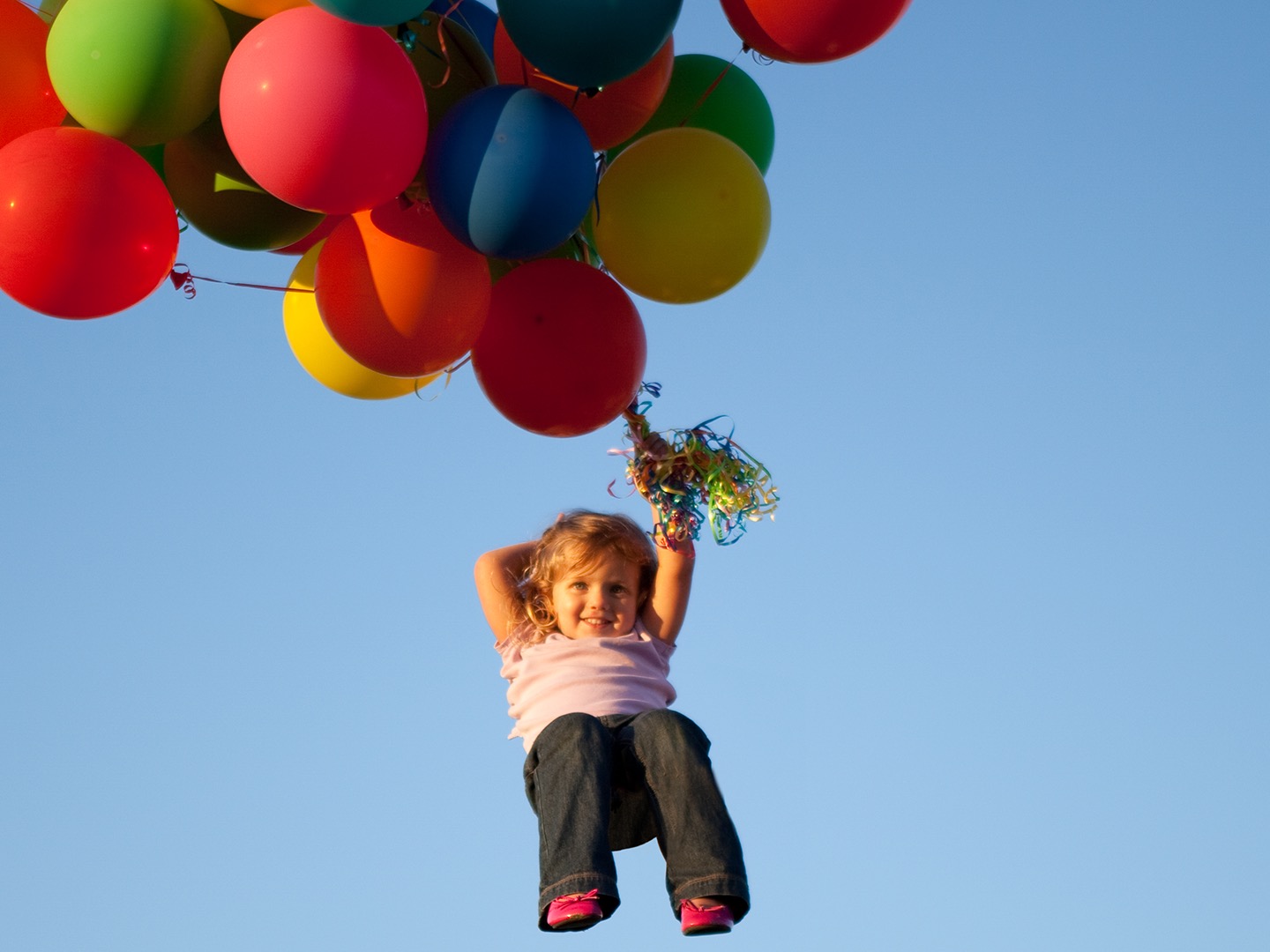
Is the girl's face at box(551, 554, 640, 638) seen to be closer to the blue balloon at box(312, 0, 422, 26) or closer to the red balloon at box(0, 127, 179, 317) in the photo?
the red balloon at box(0, 127, 179, 317)

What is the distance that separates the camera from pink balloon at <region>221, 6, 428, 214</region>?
12.9ft

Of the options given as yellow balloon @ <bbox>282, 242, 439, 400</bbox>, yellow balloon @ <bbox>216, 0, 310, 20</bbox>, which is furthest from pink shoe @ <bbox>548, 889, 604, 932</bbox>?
yellow balloon @ <bbox>216, 0, 310, 20</bbox>

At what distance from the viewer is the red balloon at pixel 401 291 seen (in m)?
4.25

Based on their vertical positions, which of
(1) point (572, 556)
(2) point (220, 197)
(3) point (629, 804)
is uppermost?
(2) point (220, 197)

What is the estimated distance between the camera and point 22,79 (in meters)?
4.30

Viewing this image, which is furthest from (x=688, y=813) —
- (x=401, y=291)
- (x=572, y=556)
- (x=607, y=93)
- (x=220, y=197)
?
(x=220, y=197)

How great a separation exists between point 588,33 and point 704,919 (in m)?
2.19

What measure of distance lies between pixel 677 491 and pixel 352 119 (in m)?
1.38

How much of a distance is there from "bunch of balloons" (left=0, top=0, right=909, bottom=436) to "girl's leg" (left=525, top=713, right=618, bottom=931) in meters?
0.83

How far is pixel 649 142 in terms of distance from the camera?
4.57 meters

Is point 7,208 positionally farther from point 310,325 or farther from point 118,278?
point 310,325

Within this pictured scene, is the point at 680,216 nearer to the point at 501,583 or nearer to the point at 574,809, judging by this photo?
the point at 501,583

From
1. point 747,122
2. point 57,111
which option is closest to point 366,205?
point 57,111

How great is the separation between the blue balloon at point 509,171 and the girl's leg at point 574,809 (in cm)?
130
